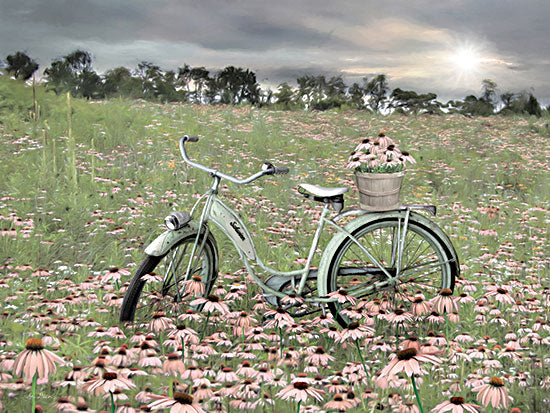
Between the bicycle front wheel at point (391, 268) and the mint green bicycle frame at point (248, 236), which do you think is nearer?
the mint green bicycle frame at point (248, 236)

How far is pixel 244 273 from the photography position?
470 centimetres

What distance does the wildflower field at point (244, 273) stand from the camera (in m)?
2.58

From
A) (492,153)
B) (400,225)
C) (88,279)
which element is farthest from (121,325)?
(492,153)

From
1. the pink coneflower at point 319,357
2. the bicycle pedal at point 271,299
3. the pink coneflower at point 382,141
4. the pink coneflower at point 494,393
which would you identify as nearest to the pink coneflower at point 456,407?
the pink coneflower at point 494,393

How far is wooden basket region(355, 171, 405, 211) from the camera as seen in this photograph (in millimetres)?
3729

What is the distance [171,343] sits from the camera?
2.98 meters

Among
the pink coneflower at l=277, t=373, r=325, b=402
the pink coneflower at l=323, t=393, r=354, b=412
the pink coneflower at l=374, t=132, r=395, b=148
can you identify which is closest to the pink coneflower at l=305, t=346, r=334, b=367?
the pink coneflower at l=323, t=393, r=354, b=412

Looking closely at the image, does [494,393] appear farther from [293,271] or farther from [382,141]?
[382,141]

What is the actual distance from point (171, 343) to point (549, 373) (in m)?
2.33

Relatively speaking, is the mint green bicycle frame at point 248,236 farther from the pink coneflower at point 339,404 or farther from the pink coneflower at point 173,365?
the pink coneflower at point 339,404

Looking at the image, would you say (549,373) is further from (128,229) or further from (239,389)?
(128,229)

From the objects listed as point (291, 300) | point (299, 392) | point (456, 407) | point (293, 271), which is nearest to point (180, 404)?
point (299, 392)

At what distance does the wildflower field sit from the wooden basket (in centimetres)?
74

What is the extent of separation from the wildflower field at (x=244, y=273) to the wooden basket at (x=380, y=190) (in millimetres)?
745
